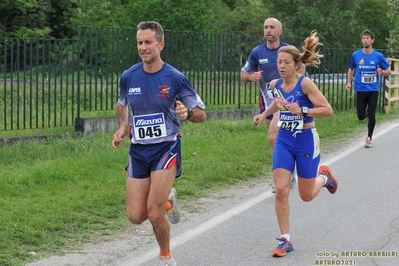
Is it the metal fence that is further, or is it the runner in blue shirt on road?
the metal fence

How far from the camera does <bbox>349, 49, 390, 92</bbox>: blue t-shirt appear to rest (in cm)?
1429

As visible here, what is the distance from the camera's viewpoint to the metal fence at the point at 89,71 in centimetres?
1290

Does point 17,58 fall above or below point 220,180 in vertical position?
above

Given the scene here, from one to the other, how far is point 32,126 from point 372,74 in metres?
6.14

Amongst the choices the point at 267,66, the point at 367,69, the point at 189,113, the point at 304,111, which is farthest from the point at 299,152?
the point at 367,69

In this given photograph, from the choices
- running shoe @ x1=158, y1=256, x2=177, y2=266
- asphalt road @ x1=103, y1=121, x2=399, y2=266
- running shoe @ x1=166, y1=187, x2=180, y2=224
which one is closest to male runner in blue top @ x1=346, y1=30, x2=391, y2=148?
asphalt road @ x1=103, y1=121, x2=399, y2=266

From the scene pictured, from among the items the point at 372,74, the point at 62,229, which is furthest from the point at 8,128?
the point at 372,74

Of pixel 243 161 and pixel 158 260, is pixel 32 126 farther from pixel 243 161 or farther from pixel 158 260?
pixel 158 260

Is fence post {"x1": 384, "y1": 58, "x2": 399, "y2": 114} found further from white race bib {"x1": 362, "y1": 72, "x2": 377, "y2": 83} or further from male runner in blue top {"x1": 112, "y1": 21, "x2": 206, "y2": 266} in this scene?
male runner in blue top {"x1": 112, "y1": 21, "x2": 206, "y2": 266}

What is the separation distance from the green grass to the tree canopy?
21307 mm

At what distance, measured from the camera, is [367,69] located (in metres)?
14.4

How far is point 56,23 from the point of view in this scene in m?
42.8

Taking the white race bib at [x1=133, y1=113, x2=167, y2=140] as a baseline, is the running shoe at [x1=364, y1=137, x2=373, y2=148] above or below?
below

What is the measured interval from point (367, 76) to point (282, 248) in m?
8.08
